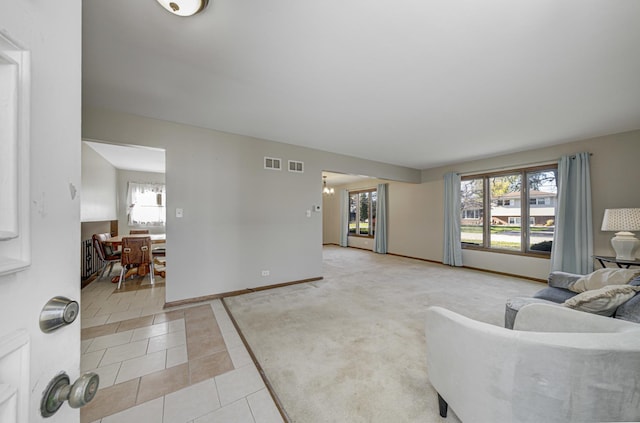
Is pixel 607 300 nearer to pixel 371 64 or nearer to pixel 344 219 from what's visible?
pixel 371 64

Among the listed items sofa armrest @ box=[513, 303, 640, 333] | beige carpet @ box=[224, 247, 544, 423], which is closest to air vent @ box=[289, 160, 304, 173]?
beige carpet @ box=[224, 247, 544, 423]

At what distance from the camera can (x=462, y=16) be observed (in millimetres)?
1529

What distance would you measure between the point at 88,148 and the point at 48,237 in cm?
527

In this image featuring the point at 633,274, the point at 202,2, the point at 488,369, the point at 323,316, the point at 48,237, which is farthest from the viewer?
the point at 323,316

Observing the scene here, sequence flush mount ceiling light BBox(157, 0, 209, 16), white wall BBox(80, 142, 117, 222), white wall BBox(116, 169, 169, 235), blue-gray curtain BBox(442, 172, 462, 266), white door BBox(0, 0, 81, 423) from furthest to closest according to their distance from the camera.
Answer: white wall BBox(116, 169, 169, 235), blue-gray curtain BBox(442, 172, 462, 266), white wall BBox(80, 142, 117, 222), flush mount ceiling light BBox(157, 0, 209, 16), white door BBox(0, 0, 81, 423)

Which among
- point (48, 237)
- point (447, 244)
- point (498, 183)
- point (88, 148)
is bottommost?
point (447, 244)

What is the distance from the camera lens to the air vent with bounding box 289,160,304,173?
411cm

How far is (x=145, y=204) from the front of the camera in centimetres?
666

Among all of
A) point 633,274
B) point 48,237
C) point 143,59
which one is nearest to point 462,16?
point 48,237

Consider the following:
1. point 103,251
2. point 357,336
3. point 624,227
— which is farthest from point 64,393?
point 624,227

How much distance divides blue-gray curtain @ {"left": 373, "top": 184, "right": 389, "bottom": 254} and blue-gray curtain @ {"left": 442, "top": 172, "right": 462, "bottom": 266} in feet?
6.45

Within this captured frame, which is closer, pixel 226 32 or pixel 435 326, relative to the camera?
pixel 435 326

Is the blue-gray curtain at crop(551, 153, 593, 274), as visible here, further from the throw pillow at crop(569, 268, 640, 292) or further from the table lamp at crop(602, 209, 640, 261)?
the throw pillow at crop(569, 268, 640, 292)

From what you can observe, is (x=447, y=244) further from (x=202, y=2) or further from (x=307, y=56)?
(x=202, y=2)
